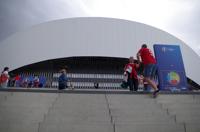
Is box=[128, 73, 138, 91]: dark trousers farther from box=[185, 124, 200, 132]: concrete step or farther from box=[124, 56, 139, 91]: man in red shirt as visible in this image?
box=[185, 124, 200, 132]: concrete step

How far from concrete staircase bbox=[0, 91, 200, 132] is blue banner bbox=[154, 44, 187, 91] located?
1.50m

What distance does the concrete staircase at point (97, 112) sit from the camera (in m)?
3.54

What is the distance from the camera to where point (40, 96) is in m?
5.37

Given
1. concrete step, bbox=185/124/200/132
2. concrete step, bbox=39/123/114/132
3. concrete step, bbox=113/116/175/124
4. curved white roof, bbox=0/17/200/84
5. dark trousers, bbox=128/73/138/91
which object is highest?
curved white roof, bbox=0/17/200/84

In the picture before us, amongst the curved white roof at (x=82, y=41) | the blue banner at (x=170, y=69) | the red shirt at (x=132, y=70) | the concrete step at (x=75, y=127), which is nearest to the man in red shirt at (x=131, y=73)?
the red shirt at (x=132, y=70)

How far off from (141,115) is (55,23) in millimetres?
23450

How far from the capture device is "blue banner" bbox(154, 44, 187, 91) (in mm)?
7051

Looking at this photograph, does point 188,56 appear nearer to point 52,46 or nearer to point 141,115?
point 52,46

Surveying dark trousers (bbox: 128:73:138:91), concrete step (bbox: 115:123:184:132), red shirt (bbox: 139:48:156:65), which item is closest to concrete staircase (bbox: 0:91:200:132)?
concrete step (bbox: 115:123:184:132)

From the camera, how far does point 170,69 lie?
23.8 ft

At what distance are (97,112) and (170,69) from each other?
3786 millimetres

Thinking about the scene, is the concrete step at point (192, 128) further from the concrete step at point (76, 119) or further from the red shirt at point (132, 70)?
the red shirt at point (132, 70)

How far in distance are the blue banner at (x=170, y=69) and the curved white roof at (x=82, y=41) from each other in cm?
1595

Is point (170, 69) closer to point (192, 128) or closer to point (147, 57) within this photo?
point (147, 57)
